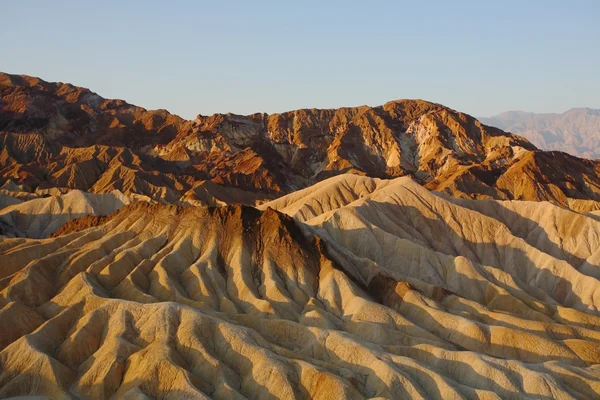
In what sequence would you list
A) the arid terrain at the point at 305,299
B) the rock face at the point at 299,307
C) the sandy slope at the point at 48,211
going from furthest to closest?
the sandy slope at the point at 48,211 < the arid terrain at the point at 305,299 < the rock face at the point at 299,307

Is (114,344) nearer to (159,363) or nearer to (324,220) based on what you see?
(159,363)

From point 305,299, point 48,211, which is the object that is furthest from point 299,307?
point 48,211

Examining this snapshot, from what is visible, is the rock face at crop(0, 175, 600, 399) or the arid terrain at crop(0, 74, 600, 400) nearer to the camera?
the rock face at crop(0, 175, 600, 399)

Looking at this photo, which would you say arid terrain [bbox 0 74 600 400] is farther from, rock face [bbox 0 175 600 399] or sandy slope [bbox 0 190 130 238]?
sandy slope [bbox 0 190 130 238]

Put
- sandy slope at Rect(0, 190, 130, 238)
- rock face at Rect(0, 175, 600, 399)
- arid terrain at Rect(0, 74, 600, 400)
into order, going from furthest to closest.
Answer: sandy slope at Rect(0, 190, 130, 238), arid terrain at Rect(0, 74, 600, 400), rock face at Rect(0, 175, 600, 399)

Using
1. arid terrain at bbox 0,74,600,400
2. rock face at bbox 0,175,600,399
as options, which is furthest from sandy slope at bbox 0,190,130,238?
rock face at bbox 0,175,600,399

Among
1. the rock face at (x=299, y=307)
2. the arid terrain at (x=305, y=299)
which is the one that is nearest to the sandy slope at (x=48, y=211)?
the arid terrain at (x=305, y=299)

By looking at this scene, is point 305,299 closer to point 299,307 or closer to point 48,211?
point 299,307

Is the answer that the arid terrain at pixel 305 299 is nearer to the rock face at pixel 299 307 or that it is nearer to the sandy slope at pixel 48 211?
the rock face at pixel 299 307
